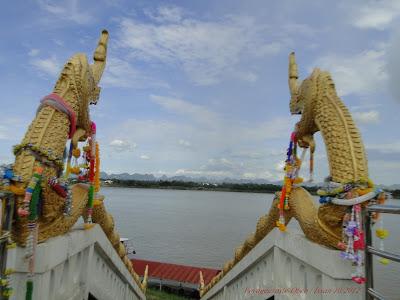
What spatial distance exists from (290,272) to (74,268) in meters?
1.90

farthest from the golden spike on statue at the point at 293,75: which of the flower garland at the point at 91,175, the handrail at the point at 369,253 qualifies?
the flower garland at the point at 91,175

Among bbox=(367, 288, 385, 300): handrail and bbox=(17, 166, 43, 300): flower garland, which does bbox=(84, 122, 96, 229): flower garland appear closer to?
bbox=(17, 166, 43, 300): flower garland

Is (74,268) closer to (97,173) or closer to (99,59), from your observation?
(97,173)

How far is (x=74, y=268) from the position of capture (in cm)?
314

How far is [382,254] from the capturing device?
5.84 feet

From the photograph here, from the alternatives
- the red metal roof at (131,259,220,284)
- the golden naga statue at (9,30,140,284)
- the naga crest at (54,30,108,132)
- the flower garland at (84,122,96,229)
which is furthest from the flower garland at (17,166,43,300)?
the red metal roof at (131,259,220,284)

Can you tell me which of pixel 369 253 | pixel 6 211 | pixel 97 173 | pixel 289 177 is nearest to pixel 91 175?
pixel 97 173

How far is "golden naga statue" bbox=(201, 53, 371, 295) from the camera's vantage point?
243 centimetres

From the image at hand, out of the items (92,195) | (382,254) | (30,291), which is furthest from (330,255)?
(92,195)

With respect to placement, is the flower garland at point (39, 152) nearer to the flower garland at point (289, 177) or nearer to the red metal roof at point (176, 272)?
the flower garland at point (289, 177)

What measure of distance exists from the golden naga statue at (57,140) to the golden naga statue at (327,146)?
5.95 feet

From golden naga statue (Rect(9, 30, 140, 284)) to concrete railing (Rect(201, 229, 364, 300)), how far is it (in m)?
1.83

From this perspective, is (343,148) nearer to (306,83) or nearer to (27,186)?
(306,83)

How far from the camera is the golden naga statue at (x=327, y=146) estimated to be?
95.7 inches
